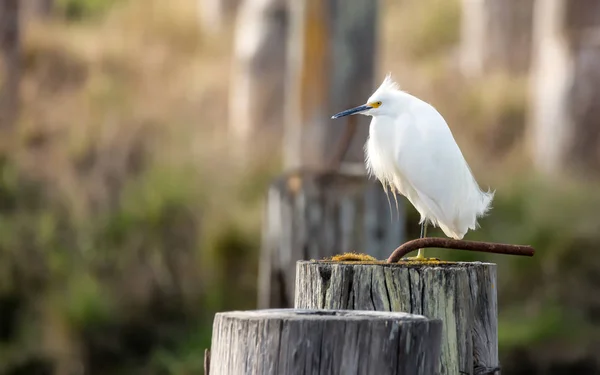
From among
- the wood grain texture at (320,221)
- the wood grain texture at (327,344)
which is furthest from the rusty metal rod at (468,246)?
the wood grain texture at (320,221)

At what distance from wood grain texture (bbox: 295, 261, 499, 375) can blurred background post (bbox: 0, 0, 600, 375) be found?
136 inches

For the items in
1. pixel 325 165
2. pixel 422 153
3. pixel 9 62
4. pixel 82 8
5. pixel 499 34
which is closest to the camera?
pixel 422 153

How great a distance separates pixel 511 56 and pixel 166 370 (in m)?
9.37

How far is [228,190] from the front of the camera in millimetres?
8297

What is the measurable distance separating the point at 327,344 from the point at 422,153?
5.23 feet

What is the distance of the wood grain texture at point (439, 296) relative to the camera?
2.39 meters

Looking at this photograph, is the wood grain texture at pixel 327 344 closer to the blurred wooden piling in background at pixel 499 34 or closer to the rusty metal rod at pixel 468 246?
the rusty metal rod at pixel 468 246

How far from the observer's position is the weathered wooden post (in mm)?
5980

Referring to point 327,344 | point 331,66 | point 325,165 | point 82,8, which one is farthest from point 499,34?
point 327,344

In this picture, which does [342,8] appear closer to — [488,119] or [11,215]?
[11,215]

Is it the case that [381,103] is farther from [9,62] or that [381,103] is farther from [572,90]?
[572,90]

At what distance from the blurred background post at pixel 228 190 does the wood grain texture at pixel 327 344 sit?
4.03m

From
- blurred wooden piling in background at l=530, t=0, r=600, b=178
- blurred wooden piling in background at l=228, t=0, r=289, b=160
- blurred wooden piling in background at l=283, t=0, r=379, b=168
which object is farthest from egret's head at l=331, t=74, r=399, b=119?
blurred wooden piling in background at l=228, t=0, r=289, b=160

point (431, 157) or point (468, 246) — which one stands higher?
point (431, 157)
